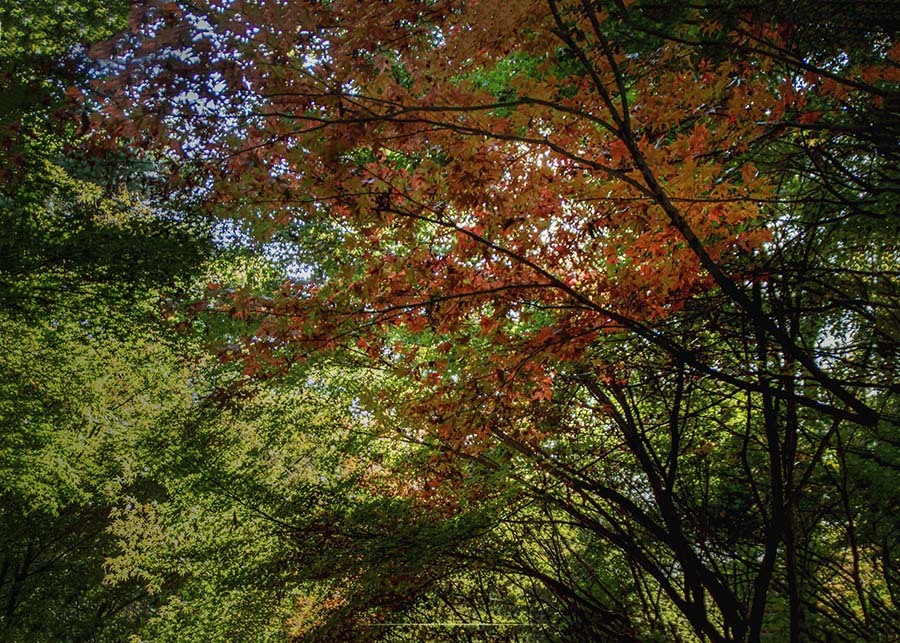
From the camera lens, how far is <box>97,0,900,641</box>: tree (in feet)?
9.16

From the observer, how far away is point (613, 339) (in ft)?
13.4

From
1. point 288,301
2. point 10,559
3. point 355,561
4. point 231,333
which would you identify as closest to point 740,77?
point 288,301

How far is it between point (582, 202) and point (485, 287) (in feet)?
3.29

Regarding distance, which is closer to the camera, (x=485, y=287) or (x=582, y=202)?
(x=485, y=287)

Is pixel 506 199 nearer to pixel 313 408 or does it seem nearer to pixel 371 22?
pixel 371 22

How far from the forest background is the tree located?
0.03 meters

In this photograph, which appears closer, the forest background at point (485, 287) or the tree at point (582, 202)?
the tree at point (582, 202)

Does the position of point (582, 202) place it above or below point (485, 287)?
above

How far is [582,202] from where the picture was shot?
425 cm

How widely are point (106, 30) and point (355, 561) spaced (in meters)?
5.73

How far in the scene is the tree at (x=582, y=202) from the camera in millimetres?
2791

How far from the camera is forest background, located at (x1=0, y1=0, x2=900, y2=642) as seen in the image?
302 centimetres

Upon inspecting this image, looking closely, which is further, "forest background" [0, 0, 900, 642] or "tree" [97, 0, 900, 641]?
"forest background" [0, 0, 900, 642]

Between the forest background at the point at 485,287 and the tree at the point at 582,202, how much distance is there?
0.10ft
